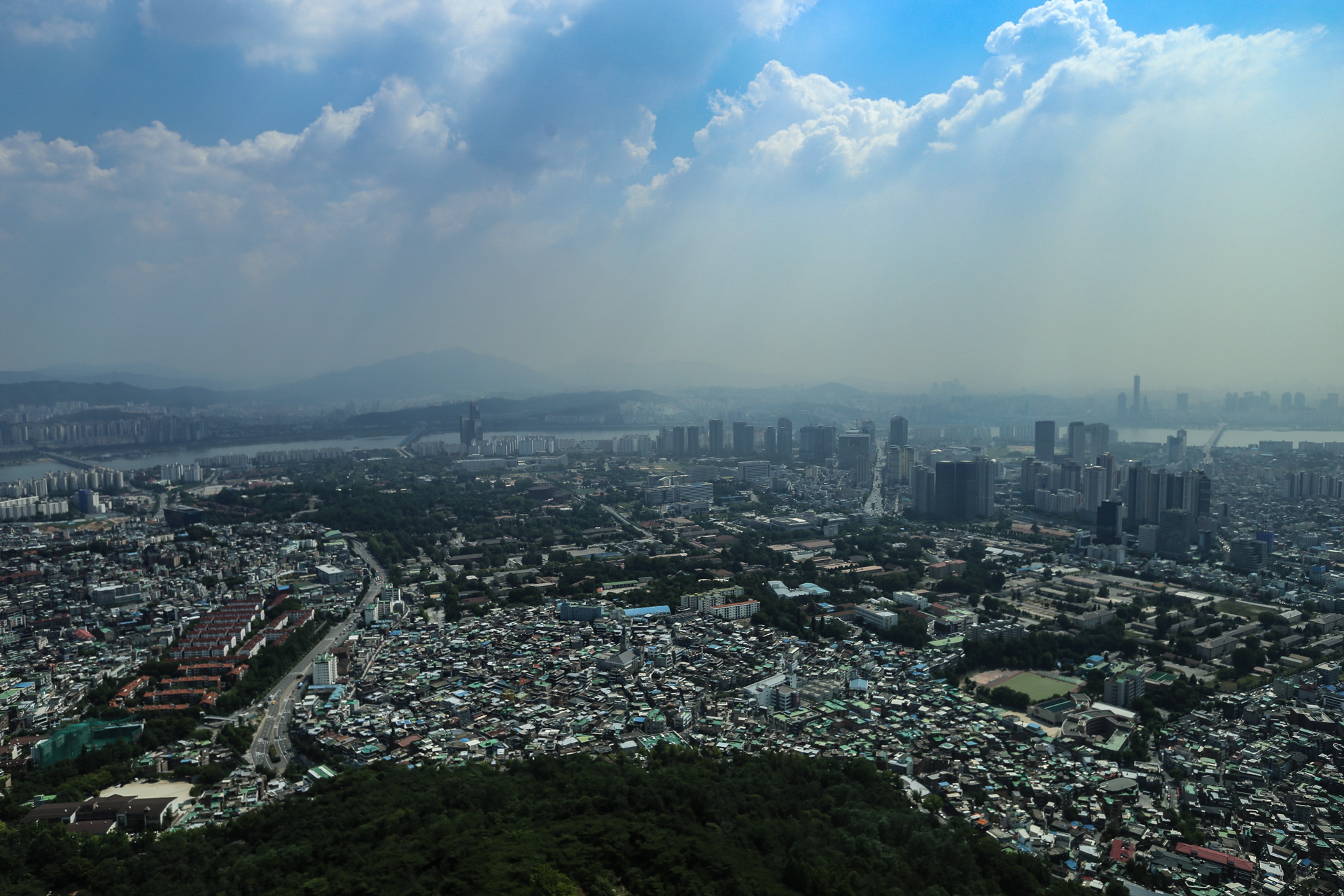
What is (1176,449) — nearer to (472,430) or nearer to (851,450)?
(851,450)

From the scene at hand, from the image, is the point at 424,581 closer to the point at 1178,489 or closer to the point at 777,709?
the point at 777,709

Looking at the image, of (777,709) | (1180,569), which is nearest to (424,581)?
(777,709)

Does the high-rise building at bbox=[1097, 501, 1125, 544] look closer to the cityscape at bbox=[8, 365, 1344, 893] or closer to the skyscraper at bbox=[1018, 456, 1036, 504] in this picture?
the cityscape at bbox=[8, 365, 1344, 893]

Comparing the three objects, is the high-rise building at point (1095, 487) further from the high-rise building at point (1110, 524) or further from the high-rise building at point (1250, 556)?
the high-rise building at point (1250, 556)

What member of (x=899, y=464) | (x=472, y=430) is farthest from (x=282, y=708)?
(x=472, y=430)

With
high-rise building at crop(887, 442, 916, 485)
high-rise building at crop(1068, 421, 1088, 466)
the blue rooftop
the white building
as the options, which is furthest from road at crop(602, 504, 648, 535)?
high-rise building at crop(1068, 421, 1088, 466)
